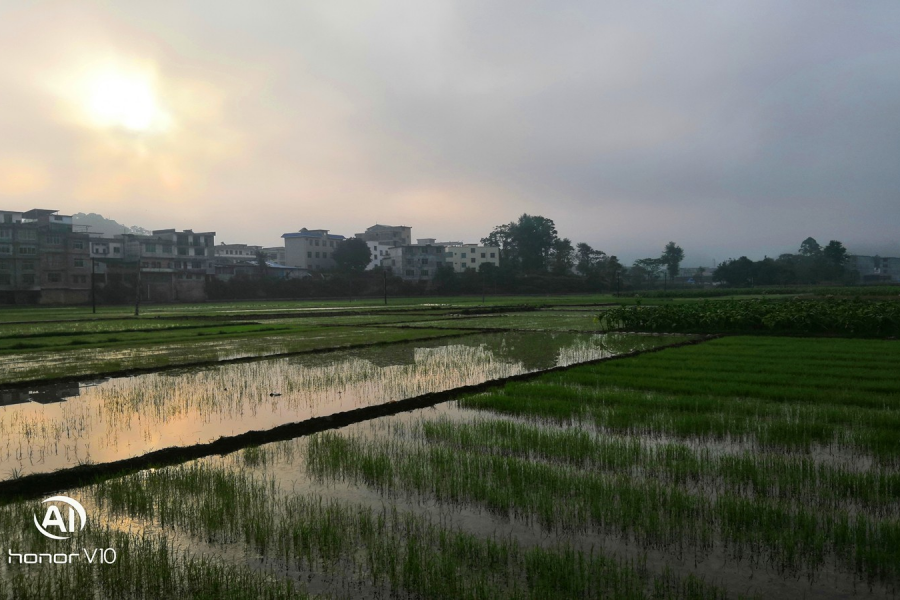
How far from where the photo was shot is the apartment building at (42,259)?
5531 cm

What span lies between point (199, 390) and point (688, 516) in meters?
8.51

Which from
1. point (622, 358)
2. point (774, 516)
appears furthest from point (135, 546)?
point (622, 358)

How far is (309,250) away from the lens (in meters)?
84.0

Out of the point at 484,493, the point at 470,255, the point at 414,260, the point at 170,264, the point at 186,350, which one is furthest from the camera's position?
the point at 470,255

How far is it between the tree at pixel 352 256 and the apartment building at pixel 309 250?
3.67 m

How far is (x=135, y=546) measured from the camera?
4.10 metres

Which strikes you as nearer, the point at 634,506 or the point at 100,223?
the point at 634,506

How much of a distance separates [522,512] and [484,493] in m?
0.48

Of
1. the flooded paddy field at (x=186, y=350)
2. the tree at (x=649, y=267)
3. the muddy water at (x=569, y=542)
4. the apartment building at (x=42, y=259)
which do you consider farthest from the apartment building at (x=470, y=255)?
the muddy water at (x=569, y=542)

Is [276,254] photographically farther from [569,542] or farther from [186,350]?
[569,542]

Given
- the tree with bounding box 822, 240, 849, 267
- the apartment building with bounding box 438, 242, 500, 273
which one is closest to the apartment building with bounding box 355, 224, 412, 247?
the apartment building with bounding box 438, 242, 500, 273

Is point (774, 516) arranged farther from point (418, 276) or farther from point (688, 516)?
point (418, 276)

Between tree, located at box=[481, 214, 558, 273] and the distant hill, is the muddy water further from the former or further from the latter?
the distant hill

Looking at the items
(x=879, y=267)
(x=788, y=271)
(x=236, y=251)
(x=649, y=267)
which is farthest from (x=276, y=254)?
(x=879, y=267)
